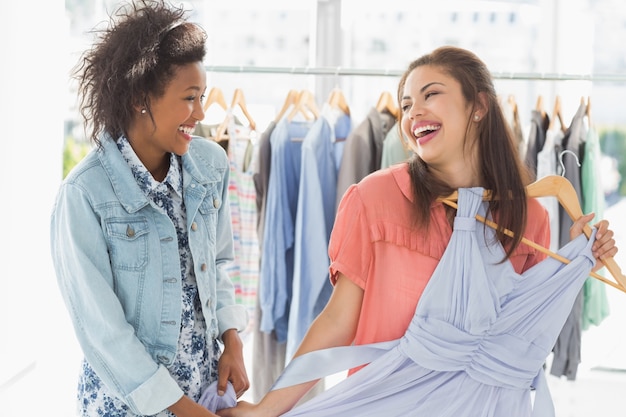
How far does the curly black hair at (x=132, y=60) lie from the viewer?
152cm

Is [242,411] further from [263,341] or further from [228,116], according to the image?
[228,116]

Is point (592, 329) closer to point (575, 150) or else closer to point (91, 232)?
point (575, 150)

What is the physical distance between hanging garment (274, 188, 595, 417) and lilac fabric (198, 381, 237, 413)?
0.11 m

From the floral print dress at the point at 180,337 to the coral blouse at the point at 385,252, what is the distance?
324mm

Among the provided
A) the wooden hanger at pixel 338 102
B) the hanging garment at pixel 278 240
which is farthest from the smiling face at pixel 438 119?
the wooden hanger at pixel 338 102

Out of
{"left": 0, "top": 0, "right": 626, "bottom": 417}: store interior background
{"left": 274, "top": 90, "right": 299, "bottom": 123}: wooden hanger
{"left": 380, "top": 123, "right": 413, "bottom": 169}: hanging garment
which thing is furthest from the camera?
{"left": 0, "top": 0, "right": 626, "bottom": 417}: store interior background

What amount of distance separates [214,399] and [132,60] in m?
0.73

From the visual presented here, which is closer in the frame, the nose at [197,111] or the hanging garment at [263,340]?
the nose at [197,111]

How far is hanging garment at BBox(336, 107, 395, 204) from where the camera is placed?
275 centimetres

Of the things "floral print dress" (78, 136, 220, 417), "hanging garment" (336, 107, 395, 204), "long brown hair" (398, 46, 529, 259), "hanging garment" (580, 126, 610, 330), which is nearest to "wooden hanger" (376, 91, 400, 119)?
"hanging garment" (336, 107, 395, 204)

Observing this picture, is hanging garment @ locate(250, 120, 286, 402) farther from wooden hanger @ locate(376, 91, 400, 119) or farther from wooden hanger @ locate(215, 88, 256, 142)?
wooden hanger @ locate(376, 91, 400, 119)

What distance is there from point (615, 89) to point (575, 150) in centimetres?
104

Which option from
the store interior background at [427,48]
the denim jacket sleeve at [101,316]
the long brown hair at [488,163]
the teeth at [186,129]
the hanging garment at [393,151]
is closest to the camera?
the denim jacket sleeve at [101,316]

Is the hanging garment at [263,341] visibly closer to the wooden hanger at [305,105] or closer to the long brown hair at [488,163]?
the wooden hanger at [305,105]
